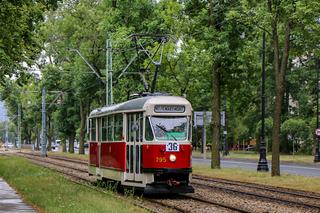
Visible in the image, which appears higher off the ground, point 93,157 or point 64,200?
point 93,157

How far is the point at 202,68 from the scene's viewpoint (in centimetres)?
3634

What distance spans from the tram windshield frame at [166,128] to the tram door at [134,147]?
13.8 inches

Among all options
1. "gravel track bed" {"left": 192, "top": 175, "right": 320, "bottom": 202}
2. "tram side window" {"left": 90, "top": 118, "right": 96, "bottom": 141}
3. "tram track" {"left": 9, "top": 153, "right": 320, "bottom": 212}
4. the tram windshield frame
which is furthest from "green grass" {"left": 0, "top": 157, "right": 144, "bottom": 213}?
"gravel track bed" {"left": 192, "top": 175, "right": 320, "bottom": 202}

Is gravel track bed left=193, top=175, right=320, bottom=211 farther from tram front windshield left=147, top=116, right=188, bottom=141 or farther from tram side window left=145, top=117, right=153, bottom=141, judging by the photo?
tram side window left=145, top=117, right=153, bottom=141

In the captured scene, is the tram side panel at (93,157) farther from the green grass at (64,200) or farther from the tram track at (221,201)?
the tram track at (221,201)

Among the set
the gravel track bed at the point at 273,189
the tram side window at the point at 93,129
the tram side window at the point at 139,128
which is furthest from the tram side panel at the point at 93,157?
the gravel track bed at the point at 273,189

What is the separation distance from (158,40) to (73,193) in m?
26.9

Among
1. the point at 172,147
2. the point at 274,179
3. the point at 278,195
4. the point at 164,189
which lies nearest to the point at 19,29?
the point at 172,147

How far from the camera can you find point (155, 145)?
784 inches

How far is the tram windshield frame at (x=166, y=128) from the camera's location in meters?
20.1

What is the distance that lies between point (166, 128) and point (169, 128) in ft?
0.33

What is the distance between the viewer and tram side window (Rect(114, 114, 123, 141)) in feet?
71.7

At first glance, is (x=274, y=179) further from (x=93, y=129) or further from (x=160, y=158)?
(x=160, y=158)

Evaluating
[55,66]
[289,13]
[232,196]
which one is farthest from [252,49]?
[55,66]
